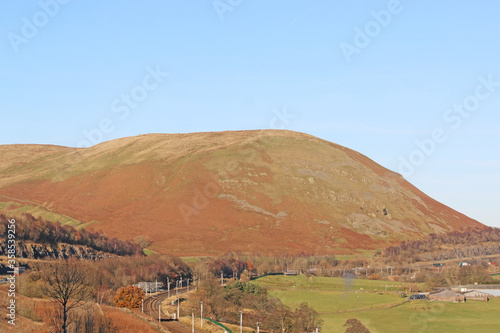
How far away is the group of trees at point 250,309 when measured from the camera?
89.9m

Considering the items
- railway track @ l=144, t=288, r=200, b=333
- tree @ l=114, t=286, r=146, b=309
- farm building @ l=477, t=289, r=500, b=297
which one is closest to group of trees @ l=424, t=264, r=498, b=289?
farm building @ l=477, t=289, r=500, b=297

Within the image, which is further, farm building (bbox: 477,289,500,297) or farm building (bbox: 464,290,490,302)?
farm building (bbox: 477,289,500,297)

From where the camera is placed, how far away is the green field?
10425 cm

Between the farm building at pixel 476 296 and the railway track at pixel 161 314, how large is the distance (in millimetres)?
73930

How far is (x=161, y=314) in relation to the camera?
94.3 m

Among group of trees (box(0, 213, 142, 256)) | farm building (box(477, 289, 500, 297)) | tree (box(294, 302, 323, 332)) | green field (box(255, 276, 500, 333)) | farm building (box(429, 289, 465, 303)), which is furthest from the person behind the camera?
group of trees (box(0, 213, 142, 256))

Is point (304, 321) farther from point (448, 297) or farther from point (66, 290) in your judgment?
point (448, 297)

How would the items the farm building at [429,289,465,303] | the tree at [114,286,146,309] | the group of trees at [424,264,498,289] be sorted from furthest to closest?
the group of trees at [424,264,498,289] < the farm building at [429,289,465,303] < the tree at [114,286,146,309]

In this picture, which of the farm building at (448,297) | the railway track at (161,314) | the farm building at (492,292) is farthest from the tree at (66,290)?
the farm building at (492,292)

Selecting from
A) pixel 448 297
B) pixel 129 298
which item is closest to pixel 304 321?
pixel 129 298

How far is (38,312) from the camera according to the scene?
6119cm

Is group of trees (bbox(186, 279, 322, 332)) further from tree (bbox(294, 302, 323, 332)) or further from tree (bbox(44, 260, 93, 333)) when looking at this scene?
tree (bbox(44, 260, 93, 333))

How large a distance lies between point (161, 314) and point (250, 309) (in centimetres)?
2219

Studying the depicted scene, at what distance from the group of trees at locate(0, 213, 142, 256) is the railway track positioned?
45.2 meters
